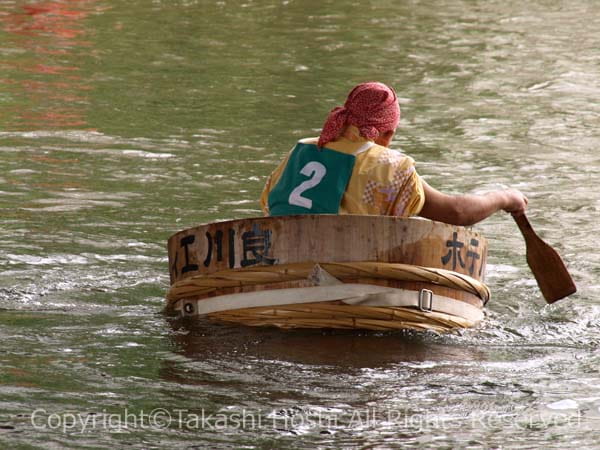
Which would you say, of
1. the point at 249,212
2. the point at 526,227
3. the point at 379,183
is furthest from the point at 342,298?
the point at 249,212

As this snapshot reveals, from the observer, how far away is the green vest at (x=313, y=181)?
6660 mm

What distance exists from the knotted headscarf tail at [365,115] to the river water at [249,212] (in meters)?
0.97

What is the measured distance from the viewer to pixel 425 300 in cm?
672

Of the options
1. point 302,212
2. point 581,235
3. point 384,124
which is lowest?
point 581,235

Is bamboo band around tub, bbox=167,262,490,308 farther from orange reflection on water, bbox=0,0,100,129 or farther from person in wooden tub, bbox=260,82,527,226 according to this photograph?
orange reflection on water, bbox=0,0,100,129

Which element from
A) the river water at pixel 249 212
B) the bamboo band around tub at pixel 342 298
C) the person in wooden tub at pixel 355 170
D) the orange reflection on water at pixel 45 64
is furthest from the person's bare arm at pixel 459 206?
the orange reflection on water at pixel 45 64

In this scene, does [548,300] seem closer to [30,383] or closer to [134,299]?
[134,299]

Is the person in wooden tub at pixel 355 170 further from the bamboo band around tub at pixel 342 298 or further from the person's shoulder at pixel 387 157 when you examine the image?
the bamboo band around tub at pixel 342 298

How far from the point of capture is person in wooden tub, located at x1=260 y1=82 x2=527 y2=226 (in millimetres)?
6664

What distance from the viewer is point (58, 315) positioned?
7.02m

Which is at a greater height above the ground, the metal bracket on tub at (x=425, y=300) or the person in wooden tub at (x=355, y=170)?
the person in wooden tub at (x=355, y=170)

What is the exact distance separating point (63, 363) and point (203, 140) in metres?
6.44

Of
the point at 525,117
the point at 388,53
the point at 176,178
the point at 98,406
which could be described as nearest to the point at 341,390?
the point at 98,406

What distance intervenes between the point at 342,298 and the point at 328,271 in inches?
6.1
